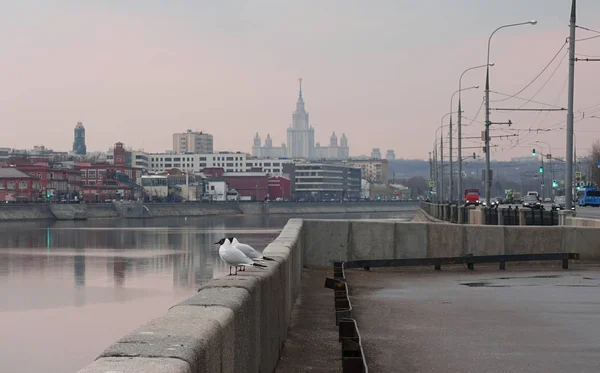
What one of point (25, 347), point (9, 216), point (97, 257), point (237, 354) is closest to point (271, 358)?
point (237, 354)

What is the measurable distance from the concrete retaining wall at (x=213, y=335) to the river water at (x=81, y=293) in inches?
676

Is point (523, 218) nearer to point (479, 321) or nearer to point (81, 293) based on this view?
point (81, 293)

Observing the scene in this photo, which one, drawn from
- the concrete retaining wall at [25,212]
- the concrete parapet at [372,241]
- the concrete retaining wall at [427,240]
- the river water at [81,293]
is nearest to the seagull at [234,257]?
the concrete retaining wall at [427,240]

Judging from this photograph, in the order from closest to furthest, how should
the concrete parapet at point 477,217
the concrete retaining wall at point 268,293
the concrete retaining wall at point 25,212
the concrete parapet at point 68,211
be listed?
the concrete retaining wall at point 268,293, the concrete parapet at point 477,217, the concrete retaining wall at point 25,212, the concrete parapet at point 68,211

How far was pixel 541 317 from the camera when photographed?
681 inches

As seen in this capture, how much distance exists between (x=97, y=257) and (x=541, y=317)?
59039 millimetres

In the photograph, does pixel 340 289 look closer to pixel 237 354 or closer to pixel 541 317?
pixel 541 317

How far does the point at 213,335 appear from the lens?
6.30 m

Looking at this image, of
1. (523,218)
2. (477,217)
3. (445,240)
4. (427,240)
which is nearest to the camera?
(427,240)

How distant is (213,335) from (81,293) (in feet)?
138

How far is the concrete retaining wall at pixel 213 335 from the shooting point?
5180mm

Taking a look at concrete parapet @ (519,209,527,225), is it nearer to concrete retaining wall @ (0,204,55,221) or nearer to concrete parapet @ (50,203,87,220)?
concrete retaining wall @ (0,204,55,221)

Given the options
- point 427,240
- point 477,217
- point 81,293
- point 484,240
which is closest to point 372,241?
point 427,240

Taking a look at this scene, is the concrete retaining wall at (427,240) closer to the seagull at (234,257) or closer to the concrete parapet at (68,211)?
the seagull at (234,257)
